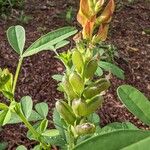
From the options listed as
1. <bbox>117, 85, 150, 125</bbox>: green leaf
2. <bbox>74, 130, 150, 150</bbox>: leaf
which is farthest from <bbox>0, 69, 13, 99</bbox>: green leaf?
<bbox>74, 130, 150, 150</bbox>: leaf

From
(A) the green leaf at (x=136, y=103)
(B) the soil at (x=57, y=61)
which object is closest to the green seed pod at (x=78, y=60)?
A: (A) the green leaf at (x=136, y=103)

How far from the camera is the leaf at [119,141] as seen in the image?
309 millimetres

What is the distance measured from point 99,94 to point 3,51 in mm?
2225

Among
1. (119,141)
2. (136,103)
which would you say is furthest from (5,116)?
(119,141)

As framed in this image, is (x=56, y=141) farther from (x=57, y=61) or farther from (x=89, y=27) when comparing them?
(x=57, y=61)

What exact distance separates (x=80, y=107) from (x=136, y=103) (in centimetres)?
23

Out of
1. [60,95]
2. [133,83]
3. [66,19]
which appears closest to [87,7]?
[60,95]

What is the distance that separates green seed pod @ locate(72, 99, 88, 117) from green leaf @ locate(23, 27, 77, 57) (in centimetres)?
26

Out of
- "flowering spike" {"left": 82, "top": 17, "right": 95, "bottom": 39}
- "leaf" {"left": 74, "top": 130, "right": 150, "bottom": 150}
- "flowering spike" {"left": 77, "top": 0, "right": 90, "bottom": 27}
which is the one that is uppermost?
"leaf" {"left": 74, "top": 130, "right": 150, "bottom": 150}

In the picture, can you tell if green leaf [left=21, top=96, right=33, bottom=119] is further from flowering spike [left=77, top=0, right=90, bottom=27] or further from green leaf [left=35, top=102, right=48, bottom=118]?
flowering spike [left=77, top=0, right=90, bottom=27]

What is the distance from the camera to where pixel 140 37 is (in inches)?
140

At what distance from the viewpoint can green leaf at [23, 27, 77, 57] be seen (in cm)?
102

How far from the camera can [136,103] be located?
1.84 ft

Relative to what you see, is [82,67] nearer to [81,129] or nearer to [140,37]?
[81,129]
